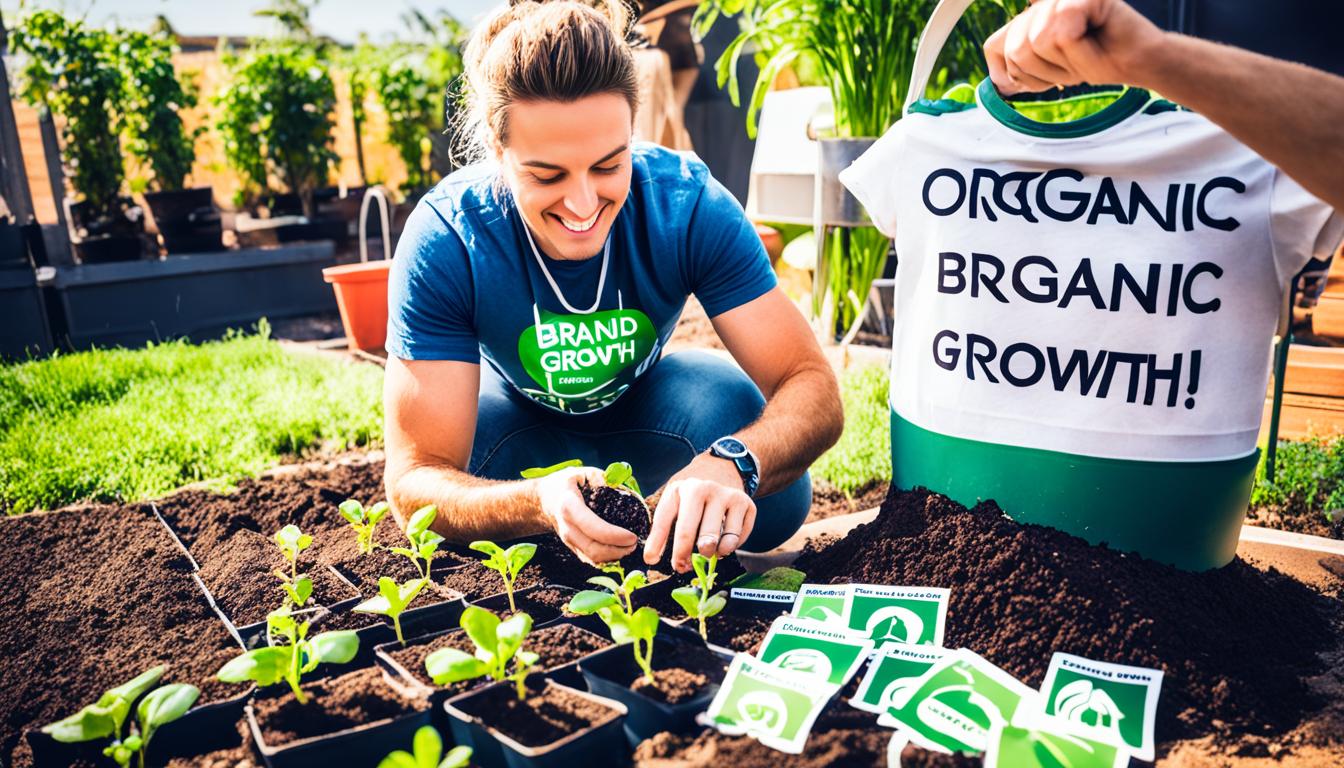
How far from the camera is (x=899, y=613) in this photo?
4.33 feet

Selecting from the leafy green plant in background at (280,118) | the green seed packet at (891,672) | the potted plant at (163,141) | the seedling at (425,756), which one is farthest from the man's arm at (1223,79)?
the leafy green plant in background at (280,118)

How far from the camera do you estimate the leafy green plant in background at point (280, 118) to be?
5977 mm

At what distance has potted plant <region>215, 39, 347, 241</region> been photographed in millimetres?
Answer: 5977

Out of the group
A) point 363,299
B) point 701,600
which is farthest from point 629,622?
point 363,299

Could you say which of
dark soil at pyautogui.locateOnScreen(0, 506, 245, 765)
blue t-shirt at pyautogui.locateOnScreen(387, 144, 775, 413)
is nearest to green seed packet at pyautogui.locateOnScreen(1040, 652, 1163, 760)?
blue t-shirt at pyautogui.locateOnScreen(387, 144, 775, 413)

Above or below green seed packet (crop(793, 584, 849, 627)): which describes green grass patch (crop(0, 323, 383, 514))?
below

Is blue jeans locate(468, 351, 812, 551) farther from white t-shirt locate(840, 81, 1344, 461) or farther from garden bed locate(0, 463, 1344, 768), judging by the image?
white t-shirt locate(840, 81, 1344, 461)

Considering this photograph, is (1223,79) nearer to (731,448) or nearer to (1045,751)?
(1045,751)

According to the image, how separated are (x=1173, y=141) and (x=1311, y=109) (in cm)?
35

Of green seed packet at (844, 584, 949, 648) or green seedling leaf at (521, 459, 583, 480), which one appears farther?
green seedling leaf at (521, 459, 583, 480)

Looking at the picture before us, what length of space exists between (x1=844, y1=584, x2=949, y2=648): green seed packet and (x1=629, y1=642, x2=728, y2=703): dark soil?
9.3 inches

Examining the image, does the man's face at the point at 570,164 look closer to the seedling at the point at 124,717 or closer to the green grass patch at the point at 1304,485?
the seedling at the point at 124,717

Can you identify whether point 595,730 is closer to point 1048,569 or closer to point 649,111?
→ point 1048,569

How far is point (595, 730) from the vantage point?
1.02m
